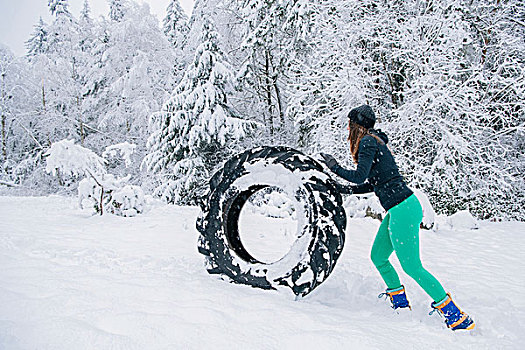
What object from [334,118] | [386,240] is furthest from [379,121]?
[386,240]

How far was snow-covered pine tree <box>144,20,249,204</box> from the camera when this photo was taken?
11898 mm

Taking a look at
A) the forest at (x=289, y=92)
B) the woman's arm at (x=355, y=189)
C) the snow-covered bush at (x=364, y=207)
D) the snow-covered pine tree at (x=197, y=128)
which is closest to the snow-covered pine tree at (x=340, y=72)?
the forest at (x=289, y=92)

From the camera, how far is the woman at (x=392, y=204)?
242cm

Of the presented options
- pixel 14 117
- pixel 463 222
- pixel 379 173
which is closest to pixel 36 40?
pixel 14 117

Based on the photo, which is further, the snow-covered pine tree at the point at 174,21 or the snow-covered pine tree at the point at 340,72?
the snow-covered pine tree at the point at 174,21

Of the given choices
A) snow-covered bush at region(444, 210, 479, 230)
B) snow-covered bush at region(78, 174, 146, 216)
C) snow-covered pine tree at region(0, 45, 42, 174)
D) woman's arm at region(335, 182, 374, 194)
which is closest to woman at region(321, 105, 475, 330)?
woman's arm at region(335, 182, 374, 194)

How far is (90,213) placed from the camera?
692 centimetres

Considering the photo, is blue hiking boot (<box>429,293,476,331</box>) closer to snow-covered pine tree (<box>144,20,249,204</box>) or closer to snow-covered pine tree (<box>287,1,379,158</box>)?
snow-covered pine tree (<box>287,1,379,158</box>)

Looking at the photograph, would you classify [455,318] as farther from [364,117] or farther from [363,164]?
[364,117]

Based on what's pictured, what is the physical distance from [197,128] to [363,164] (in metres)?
9.85

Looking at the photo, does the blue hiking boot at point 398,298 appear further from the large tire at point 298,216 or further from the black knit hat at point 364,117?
the black knit hat at point 364,117

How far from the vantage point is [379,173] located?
8.51 feet

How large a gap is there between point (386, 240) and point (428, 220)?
3625 millimetres

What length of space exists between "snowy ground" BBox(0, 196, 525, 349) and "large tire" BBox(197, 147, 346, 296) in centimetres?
16
